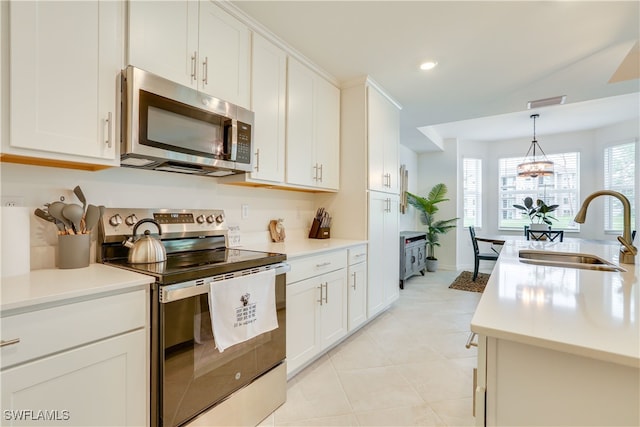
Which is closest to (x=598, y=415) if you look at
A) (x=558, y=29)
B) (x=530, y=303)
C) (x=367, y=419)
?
(x=530, y=303)

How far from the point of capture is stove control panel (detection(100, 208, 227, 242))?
5.22 ft

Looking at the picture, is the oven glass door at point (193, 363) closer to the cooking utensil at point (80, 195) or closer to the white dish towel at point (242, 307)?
the white dish towel at point (242, 307)

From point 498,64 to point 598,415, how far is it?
281 centimetres

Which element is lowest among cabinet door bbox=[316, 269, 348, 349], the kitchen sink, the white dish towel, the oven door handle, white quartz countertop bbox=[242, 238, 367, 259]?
cabinet door bbox=[316, 269, 348, 349]

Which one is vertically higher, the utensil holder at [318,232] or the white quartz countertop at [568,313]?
the utensil holder at [318,232]

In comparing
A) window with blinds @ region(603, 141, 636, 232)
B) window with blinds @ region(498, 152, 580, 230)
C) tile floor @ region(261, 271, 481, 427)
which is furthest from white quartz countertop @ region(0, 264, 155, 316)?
window with blinds @ region(498, 152, 580, 230)

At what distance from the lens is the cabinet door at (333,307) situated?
230cm

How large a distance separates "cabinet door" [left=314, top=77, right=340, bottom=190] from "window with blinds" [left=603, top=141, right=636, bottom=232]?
524 centimetres

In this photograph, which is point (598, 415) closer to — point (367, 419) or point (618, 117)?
point (367, 419)

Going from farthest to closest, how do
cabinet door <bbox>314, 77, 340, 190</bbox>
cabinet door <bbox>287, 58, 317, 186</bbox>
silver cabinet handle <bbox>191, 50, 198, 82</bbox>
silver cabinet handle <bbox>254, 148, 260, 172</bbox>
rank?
1. cabinet door <bbox>314, 77, 340, 190</bbox>
2. cabinet door <bbox>287, 58, 317, 186</bbox>
3. silver cabinet handle <bbox>254, 148, 260, 172</bbox>
4. silver cabinet handle <bbox>191, 50, 198, 82</bbox>

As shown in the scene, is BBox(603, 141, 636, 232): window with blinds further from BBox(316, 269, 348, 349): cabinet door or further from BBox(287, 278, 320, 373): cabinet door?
BBox(287, 278, 320, 373): cabinet door

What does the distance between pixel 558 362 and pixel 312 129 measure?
7.70 ft

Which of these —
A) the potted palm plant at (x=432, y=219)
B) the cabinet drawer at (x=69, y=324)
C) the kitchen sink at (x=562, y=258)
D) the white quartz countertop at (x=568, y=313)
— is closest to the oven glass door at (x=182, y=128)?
the cabinet drawer at (x=69, y=324)

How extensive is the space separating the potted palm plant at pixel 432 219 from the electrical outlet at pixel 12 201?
5426 mm
